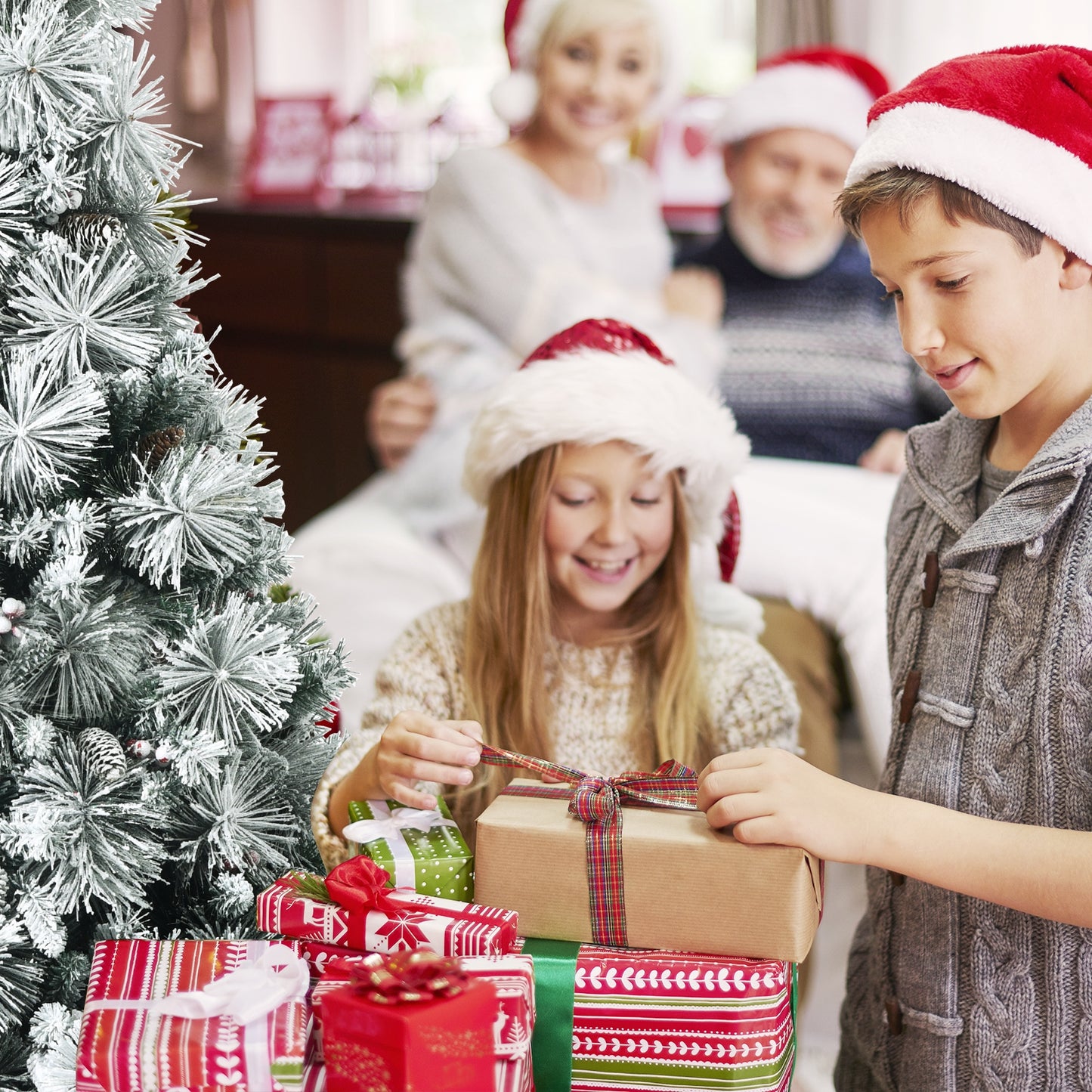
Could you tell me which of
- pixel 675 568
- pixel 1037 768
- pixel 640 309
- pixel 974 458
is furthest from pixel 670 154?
pixel 1037 768

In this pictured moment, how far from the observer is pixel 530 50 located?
2.63 meters

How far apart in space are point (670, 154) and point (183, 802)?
292 cm

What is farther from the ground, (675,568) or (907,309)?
(907,309)

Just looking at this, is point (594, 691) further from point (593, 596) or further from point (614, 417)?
point (614, 417)

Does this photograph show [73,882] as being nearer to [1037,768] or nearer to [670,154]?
[1037,768]

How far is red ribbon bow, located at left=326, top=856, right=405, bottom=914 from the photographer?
85 cm

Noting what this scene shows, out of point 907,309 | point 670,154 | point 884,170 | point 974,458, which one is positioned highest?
point 670,154

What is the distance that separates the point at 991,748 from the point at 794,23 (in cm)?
A: 262

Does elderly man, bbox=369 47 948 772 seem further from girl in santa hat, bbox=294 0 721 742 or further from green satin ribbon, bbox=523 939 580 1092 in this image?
green satin ribbon, bbox=523 939 580 1092

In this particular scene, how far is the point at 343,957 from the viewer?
2.74 ft

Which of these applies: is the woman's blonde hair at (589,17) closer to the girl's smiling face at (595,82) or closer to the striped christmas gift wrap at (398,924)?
the girl's smiling face at (595,82)

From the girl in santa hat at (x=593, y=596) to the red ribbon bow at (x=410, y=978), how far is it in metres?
0.48

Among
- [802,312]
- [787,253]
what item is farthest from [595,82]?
[802,312]

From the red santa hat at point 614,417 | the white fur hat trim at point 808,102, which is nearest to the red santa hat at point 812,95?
the white fur hat trim at point 808,102
